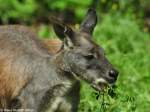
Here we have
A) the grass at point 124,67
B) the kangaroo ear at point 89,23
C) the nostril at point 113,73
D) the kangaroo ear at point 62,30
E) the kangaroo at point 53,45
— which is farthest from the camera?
the grass at point 124,67

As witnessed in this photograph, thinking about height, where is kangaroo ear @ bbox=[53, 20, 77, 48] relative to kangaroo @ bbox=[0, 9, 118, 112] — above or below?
above

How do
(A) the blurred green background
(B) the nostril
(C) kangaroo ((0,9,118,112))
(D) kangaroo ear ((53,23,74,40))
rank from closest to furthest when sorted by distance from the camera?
(B) the nostril → (C) kangaroo ((0,9,118,112)) → (D) kangaroo ear ((53,23,74,40)) → (A) the blurred green background

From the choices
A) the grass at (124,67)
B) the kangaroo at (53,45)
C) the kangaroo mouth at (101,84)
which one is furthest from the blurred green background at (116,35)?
the kangaroo at (53,45)

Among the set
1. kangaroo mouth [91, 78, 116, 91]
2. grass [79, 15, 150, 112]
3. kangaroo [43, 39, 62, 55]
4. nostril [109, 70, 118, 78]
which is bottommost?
grass [79, 15, 150, 112]

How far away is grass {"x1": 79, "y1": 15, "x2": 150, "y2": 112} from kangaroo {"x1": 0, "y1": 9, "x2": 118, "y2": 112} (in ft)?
0.75

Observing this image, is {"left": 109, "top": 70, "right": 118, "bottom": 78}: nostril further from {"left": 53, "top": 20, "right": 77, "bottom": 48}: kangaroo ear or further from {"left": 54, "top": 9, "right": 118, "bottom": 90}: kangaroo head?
{"left": 53, "top": 20, "right": 77, "bottom": 48}: kangaroo ear

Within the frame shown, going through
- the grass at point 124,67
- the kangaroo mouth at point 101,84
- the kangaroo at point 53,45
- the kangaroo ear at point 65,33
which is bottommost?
the grass at point 124,67

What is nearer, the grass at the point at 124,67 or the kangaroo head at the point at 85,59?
the kangaroo head at the point at 85,59

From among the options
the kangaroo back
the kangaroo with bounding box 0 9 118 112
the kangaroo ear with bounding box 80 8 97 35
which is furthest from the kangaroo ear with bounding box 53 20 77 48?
the kangaroo back

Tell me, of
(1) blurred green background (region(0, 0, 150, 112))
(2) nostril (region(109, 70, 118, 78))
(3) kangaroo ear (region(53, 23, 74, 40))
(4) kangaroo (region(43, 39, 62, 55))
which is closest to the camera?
(2) nostril (region(109, 70, 118, 78))

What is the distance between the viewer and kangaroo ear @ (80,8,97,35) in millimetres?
8438

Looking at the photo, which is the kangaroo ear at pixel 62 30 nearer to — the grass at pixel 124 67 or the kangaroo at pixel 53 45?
the kangaroo at pixel 53 45

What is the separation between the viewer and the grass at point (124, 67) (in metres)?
8.81

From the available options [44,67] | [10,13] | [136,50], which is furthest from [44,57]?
[10,13]
